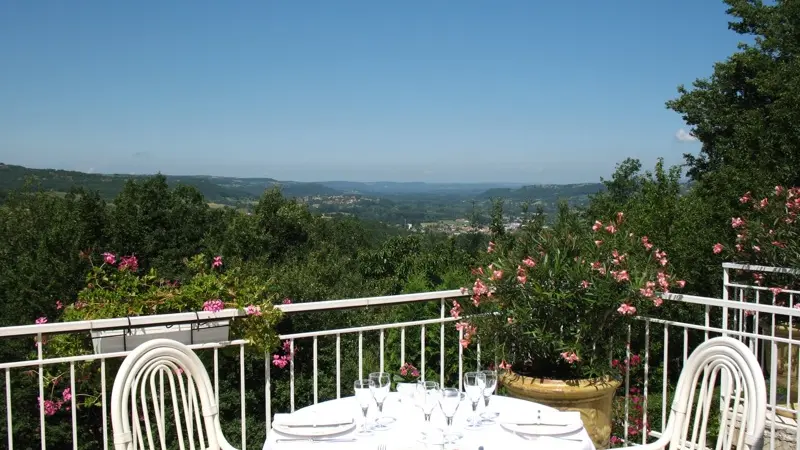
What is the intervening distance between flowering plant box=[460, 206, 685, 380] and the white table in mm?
917

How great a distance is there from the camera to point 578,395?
9.00ft

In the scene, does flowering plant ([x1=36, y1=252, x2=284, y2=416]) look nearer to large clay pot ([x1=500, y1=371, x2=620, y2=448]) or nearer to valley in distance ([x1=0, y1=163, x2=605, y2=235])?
large clay pot ([x1=500, y1=371, x2=620, y2=448])

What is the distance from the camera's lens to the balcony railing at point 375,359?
2.44m

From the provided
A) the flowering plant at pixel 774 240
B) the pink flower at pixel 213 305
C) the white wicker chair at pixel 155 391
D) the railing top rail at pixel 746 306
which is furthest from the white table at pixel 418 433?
the flowering plant at pixel 774 240

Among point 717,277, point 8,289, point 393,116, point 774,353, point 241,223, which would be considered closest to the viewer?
point 774,353

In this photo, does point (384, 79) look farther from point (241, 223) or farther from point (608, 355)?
point (608, 355)

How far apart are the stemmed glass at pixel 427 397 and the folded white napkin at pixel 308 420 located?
0.73 feet

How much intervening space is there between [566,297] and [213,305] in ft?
5.48

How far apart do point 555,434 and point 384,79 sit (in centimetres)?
2398

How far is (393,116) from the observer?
31344mm

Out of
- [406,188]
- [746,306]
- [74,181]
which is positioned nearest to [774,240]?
[746,306]

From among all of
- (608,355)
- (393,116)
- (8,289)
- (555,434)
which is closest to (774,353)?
(608,355)

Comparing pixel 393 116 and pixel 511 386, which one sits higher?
pixel 393 116

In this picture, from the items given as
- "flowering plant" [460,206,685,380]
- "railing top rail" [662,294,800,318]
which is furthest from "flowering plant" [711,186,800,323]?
"flowering plant" [460,206,685,380]
